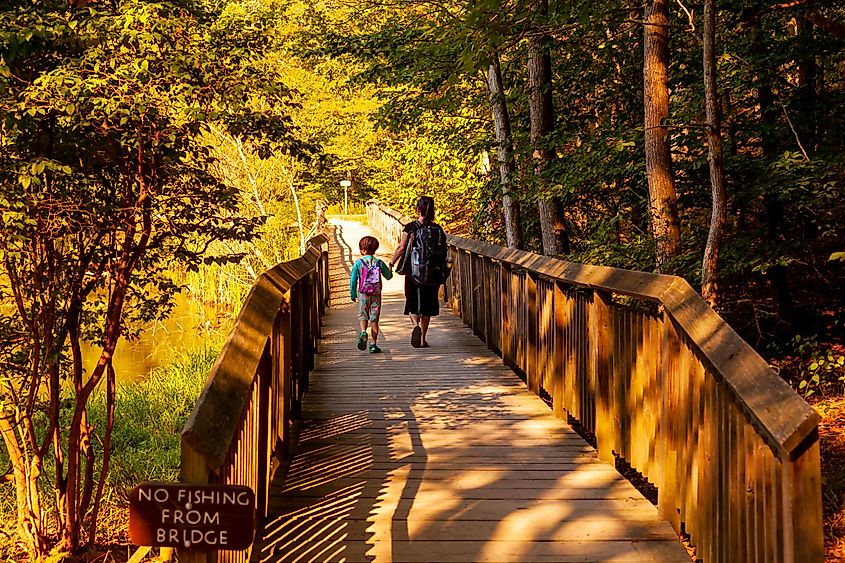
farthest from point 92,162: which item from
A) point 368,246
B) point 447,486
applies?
point 447,486

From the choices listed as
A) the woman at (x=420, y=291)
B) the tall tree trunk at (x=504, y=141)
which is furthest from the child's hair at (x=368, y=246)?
the tall tree trunk at (x=504, y=141)

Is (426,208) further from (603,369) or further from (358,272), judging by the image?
(603,369)

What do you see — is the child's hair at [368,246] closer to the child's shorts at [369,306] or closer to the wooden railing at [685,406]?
the child's shorts at [369,306]

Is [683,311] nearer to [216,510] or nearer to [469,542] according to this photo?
[469,542]

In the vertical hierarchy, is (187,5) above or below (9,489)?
above

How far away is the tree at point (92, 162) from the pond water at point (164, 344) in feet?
34.2

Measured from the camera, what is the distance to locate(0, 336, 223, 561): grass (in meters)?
8.94

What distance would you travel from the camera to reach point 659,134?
27.7ft

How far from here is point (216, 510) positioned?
7.21 feet

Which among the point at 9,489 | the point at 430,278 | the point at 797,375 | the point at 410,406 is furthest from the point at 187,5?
the point at 797,375

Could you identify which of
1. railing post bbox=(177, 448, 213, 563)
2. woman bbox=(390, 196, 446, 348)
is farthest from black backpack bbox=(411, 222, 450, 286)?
railing post bbox=(177, 448, 213, 563)

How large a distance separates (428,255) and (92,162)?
4.09 meters

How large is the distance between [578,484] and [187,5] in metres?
4.57

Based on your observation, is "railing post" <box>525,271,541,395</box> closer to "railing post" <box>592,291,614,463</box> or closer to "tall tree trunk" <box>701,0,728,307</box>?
"tall tree trunk" <box>701,0,728,307</box>
